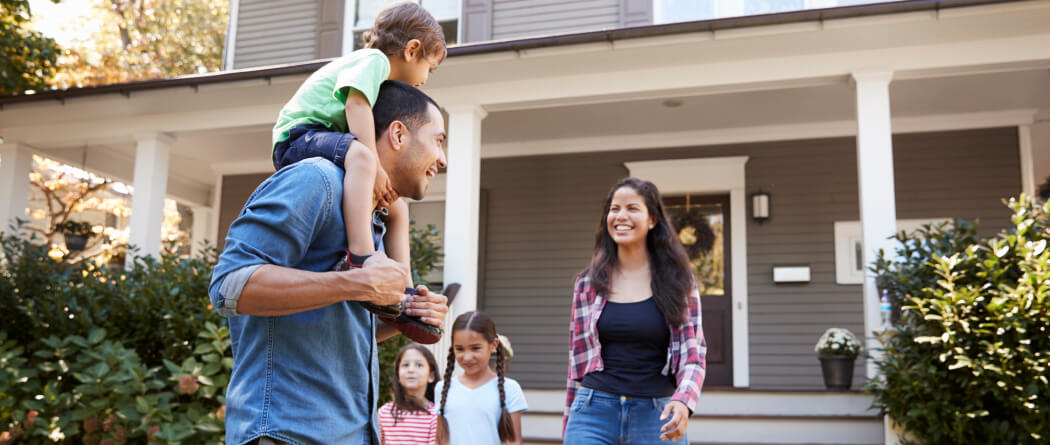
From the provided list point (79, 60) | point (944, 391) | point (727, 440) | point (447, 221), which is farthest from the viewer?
point (79, 60)

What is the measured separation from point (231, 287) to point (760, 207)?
24.2ft

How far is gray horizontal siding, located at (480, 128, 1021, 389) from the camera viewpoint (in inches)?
302

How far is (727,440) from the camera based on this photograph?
6.07 meters

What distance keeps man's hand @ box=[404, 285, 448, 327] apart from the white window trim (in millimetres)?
7036

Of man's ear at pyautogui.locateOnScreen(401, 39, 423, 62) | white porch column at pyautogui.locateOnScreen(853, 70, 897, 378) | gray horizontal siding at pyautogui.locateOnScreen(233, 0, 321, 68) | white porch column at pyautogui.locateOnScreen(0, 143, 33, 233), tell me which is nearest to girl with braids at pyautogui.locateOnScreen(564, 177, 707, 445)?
man's ear at pyautogui.locateOnScreen(401, 39, 423, 62)

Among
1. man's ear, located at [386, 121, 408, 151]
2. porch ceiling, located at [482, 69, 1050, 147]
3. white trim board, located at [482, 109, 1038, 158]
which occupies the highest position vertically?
porch ceiling, located at [482, 69, 1050, 147]

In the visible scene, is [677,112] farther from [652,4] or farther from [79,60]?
[79,60]

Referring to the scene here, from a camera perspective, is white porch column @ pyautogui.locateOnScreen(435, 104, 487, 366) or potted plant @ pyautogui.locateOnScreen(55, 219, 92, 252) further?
potted plant @ pyautogui.locateOnScreen(55, 219, 92, 252)

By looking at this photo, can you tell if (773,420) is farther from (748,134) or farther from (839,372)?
(748,134)

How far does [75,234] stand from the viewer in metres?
11.2

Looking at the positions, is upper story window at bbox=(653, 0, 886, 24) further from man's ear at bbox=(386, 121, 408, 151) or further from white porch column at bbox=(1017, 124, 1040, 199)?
man's ear at bbox=(386, 121, 408, 151)

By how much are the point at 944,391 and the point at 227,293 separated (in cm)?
451

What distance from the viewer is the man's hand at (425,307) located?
4.72ft

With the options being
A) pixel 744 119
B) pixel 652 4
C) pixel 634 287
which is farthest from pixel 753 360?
pixel 634 287
